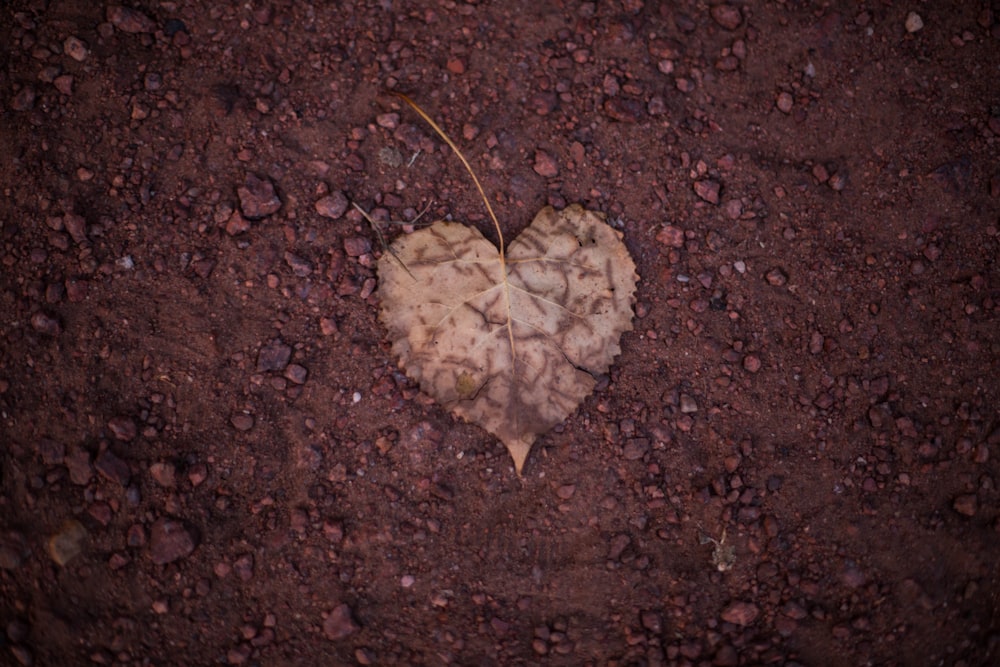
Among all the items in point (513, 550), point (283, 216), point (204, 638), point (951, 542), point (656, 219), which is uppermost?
point (656, 219)

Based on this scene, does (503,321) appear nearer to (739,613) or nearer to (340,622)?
(340,622)

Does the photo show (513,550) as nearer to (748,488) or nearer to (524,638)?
(524,638)

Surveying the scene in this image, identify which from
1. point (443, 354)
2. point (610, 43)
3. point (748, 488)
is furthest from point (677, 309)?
point (610, 43)

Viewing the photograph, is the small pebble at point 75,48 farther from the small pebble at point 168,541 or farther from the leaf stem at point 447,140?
the small pebble at point 168,541

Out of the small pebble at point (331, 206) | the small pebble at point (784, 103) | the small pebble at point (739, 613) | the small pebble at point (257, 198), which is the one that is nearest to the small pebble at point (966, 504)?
the small pebble at point (739, 613)

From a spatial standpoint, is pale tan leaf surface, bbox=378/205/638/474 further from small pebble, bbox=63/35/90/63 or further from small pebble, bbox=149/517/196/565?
small pebble, bbox=63/35/90/63
